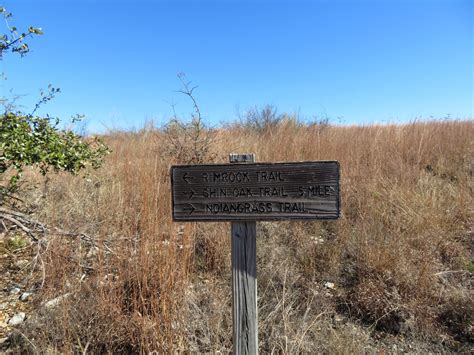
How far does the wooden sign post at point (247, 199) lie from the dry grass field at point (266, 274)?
16.6 inches

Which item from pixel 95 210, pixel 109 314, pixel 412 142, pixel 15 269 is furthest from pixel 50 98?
pixel 412 142

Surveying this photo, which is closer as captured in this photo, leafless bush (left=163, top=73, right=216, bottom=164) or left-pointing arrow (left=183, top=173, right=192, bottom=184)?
left-pointing arrow (left=183, top=173, right=192, bottom=184)

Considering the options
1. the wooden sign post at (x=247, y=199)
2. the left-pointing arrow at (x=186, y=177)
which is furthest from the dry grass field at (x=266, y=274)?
the left-pointing arrow at (x=186, y=177)

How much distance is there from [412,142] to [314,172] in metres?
5.08

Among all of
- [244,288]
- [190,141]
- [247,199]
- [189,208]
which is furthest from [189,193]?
[190,141]

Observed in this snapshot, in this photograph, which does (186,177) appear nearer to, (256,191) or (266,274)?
(256,191)

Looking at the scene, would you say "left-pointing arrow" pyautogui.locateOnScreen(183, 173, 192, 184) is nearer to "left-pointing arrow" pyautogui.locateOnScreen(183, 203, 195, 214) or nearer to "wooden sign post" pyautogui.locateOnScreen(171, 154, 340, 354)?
"wooden sign post" pyautogui.locateOnScreen(171, 154, 340, 354)

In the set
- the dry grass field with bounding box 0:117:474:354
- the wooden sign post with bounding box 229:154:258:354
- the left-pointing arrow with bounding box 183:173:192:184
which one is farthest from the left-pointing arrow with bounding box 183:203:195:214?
the dry grass field with bounding box 0:117:474:354

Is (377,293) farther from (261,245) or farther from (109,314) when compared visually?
(109,314)

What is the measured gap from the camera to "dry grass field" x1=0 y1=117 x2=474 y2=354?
182 cm

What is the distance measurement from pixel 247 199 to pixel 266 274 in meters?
1.33

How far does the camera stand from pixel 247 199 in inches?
59.4

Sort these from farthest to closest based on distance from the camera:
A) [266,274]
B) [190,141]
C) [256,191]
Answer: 1. [190,141]
2. [266,274]
3. [256,191]

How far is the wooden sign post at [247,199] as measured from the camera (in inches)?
57.6
